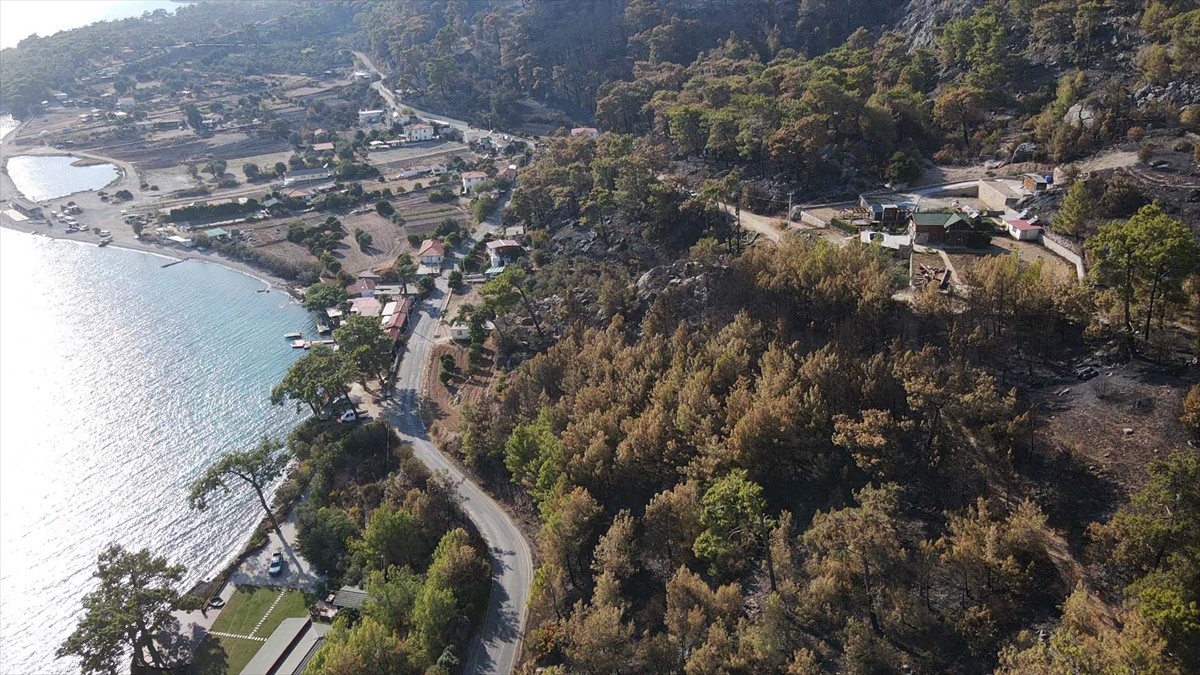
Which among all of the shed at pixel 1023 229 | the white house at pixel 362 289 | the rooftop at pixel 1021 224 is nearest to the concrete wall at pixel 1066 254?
the shed at pixel 1023 229

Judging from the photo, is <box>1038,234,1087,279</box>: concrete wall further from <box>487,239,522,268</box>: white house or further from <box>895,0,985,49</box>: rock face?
<box>487,239,522,268</box>: white house

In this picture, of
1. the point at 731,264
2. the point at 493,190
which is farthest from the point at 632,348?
the point at 493,190

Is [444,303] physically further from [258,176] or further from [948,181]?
[258,176]

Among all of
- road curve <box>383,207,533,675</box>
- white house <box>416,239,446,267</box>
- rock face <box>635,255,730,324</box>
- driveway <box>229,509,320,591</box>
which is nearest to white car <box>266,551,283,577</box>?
driveway <box>229,509,320,591</box>

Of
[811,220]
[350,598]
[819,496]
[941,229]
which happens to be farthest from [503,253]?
[819,496]

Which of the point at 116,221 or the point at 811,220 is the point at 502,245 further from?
the point at 116,221

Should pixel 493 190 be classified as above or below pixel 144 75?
below
